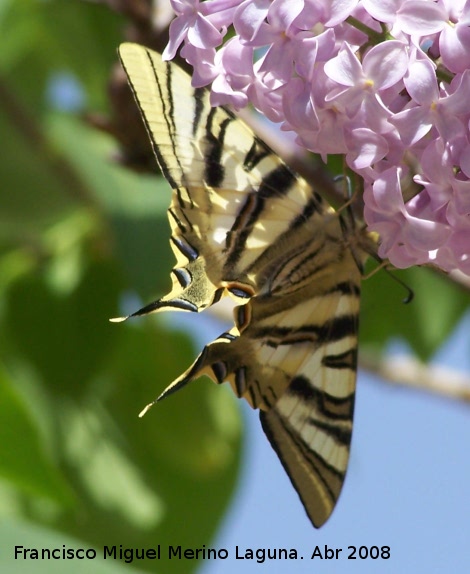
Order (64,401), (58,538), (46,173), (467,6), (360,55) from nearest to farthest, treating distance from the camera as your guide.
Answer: (467,6)
(360,55)
(58,538)
(64,401)
(46,173)

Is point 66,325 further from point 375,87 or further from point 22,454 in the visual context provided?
point 375,87

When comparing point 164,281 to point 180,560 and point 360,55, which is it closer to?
point 180,560

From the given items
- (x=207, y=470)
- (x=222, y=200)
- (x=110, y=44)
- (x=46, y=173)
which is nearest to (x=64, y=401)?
(x=207, y=470)

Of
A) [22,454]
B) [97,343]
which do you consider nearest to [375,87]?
[22,454]

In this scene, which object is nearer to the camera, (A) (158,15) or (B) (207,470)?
(A) (158,15)

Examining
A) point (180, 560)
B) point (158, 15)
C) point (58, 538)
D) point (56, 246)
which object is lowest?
point (180, 560)

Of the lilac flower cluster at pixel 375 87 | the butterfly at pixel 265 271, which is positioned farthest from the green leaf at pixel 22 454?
the lilac flower cluster at pixel 375 87
